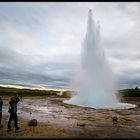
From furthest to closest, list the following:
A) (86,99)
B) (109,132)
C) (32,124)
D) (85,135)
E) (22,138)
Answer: (86,99) < (32,124) < (109,132) < (85,135) < (22,138)

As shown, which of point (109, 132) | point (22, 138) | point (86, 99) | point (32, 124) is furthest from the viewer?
point (86, 99)

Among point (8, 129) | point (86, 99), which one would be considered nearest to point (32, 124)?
point (8, 129)

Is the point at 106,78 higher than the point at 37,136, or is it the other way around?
the point at 106,78

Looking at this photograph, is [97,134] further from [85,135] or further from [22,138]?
[22,138]

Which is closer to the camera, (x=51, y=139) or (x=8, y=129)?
(x=51, y=139)

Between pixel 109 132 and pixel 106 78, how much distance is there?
84.0 ft

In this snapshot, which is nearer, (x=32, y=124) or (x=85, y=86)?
(x=32, y=124)

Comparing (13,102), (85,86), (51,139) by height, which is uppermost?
(85,86)

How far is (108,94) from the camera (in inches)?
1501

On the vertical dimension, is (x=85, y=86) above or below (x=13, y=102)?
above

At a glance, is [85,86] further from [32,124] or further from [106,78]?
[32,124]

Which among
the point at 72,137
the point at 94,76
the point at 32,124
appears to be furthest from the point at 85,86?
the point at 72,137

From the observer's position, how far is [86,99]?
36812 mm

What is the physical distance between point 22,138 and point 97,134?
4.33 metres
